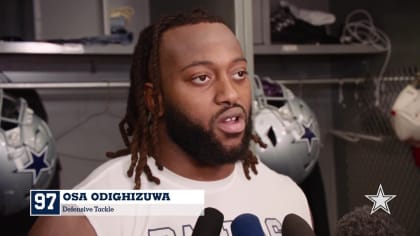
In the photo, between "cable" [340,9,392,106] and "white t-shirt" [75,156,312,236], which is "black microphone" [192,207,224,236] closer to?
"white t-shirt" [75,156,312,236]

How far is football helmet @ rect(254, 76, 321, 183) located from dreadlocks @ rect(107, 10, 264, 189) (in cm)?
37

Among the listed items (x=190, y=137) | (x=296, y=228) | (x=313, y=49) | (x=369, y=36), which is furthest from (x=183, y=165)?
(x=369, y=36)

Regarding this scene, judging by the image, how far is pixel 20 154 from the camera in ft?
2.93

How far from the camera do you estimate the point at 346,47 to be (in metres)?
1.15

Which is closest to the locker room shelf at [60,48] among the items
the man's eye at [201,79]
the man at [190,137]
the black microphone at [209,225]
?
the man at [190,137]

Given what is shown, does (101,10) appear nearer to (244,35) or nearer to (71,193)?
(244,35)

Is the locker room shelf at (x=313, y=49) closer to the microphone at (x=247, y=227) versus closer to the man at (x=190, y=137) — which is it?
the man at (x=190, y=137)

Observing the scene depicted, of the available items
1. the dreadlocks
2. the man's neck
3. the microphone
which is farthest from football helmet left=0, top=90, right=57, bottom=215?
the microphone

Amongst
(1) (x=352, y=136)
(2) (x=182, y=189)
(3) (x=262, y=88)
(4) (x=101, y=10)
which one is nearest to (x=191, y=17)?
(2) (x=182, y=189)

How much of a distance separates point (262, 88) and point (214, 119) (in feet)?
1.84

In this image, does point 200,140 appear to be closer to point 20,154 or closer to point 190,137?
point 190,137

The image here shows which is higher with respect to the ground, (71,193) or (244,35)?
(244,35)

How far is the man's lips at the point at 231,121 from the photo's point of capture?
1.70 feet

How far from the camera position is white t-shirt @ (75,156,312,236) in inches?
20.9
